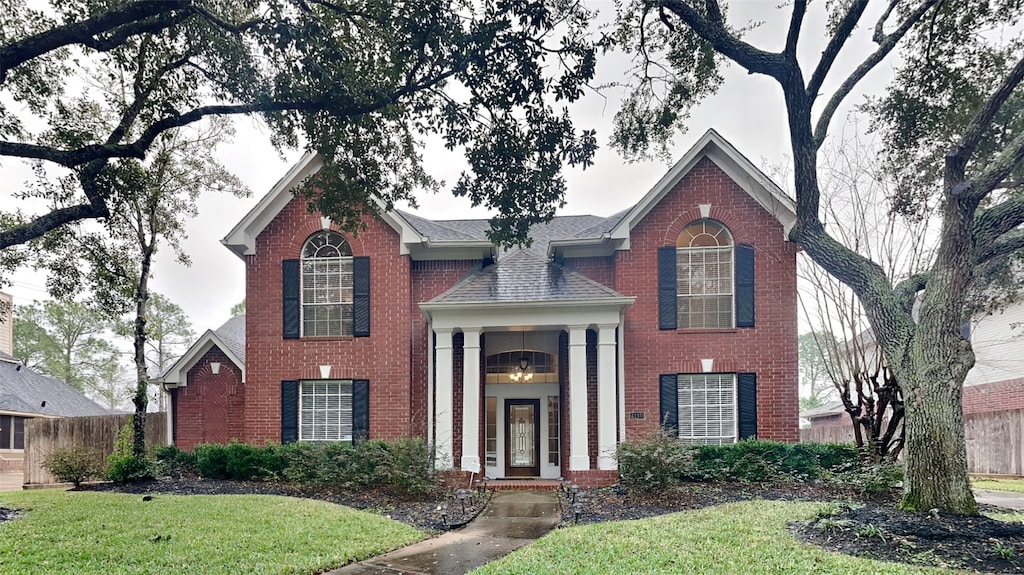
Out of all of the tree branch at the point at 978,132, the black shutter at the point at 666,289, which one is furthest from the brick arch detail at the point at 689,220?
the tree branch at the point at 978,132

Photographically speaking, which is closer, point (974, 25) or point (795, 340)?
point (974, 25)

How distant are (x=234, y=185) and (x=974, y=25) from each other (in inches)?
608

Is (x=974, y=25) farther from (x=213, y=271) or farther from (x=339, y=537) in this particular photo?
(x=213, y=271)

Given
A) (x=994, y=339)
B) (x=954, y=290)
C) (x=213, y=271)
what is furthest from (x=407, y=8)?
(x=213, y=271)

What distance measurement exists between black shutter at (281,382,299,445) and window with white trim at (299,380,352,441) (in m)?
0.09

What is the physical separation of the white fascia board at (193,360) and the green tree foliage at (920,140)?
12736mm

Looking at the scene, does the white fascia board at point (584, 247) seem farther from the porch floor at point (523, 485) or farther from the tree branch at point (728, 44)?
the tree branch at point (728, 44)

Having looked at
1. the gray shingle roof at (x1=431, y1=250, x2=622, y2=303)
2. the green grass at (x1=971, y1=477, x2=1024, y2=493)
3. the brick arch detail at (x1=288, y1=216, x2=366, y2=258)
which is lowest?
the green grass at (x1=971, y1=477, x2=1024, y2=493)

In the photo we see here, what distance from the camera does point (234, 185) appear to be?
15.4 meters

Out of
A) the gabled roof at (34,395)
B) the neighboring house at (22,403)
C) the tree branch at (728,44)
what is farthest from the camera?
the gabled roof at (34,395)

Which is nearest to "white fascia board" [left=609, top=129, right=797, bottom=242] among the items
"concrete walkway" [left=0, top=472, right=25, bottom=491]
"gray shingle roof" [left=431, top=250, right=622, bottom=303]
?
"gray shingle roof" [left=431, top=250, right=622, bottom=303]

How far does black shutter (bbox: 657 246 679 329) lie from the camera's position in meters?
14.2

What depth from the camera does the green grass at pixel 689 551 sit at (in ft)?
20.1

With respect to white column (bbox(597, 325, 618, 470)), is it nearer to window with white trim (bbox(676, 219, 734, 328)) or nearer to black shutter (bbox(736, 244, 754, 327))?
window with white trim (bbox(676, 219, 734, 328))
